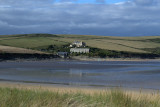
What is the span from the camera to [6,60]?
7575cm

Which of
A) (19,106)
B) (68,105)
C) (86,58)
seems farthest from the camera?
(86,58)

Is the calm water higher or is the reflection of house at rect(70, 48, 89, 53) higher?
the calm water

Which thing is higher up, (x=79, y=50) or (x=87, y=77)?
(x=87, y=77)

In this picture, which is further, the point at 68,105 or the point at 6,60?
the point at 6,60

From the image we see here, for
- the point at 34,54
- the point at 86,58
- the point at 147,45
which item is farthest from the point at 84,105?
the point at 147,45

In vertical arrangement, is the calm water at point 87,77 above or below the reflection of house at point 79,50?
above

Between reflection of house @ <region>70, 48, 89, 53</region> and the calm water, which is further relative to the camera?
reflection of house @ <region>70, 48, 89, 53</region>

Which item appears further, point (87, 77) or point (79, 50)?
point (79, 50)

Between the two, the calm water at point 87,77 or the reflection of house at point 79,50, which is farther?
the reflection of house at point 79,50

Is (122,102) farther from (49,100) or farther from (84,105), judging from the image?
(49,100)

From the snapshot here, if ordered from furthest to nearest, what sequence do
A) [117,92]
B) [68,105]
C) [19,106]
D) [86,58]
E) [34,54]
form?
[86,58]
[34,54]
[117,92]
[68,105]
[19,106]

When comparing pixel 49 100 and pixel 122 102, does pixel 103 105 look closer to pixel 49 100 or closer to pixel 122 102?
pixel 122 102

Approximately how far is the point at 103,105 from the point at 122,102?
0.72 metres

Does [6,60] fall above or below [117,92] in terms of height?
below
